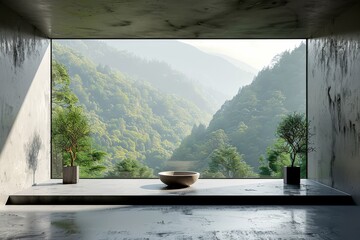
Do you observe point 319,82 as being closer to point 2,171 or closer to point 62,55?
point 2,171

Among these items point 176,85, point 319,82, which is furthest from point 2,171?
point 176,85

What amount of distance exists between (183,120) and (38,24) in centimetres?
1078

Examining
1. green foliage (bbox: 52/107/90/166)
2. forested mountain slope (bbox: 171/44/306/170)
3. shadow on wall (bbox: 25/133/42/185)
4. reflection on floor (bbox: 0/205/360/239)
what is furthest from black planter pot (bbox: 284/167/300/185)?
forested mountain slope (bbox: 171/44/306/170)

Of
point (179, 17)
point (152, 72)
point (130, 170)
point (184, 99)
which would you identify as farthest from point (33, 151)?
point (152, 72)

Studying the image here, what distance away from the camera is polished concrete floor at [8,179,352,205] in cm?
488

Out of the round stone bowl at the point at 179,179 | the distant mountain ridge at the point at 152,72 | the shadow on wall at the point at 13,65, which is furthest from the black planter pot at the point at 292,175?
the distant mountain ridge at the point at 152,72

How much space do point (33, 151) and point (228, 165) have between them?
7594 millimetres

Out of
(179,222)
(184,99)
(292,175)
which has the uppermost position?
(184,99)

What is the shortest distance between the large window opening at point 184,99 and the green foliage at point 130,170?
38 millimetres

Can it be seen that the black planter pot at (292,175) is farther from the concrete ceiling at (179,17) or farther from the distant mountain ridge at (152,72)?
the distant mountain ridge at (152,72)

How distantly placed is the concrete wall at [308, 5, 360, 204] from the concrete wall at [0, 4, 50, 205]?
4.03 metres

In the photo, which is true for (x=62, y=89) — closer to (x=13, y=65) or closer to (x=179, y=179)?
(x=13, y=65)

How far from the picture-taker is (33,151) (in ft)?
19.3

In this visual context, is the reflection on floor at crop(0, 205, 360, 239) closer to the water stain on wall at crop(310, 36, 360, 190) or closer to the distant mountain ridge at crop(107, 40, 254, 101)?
the water stain on wall at crop(310, 36, 360, 190)
